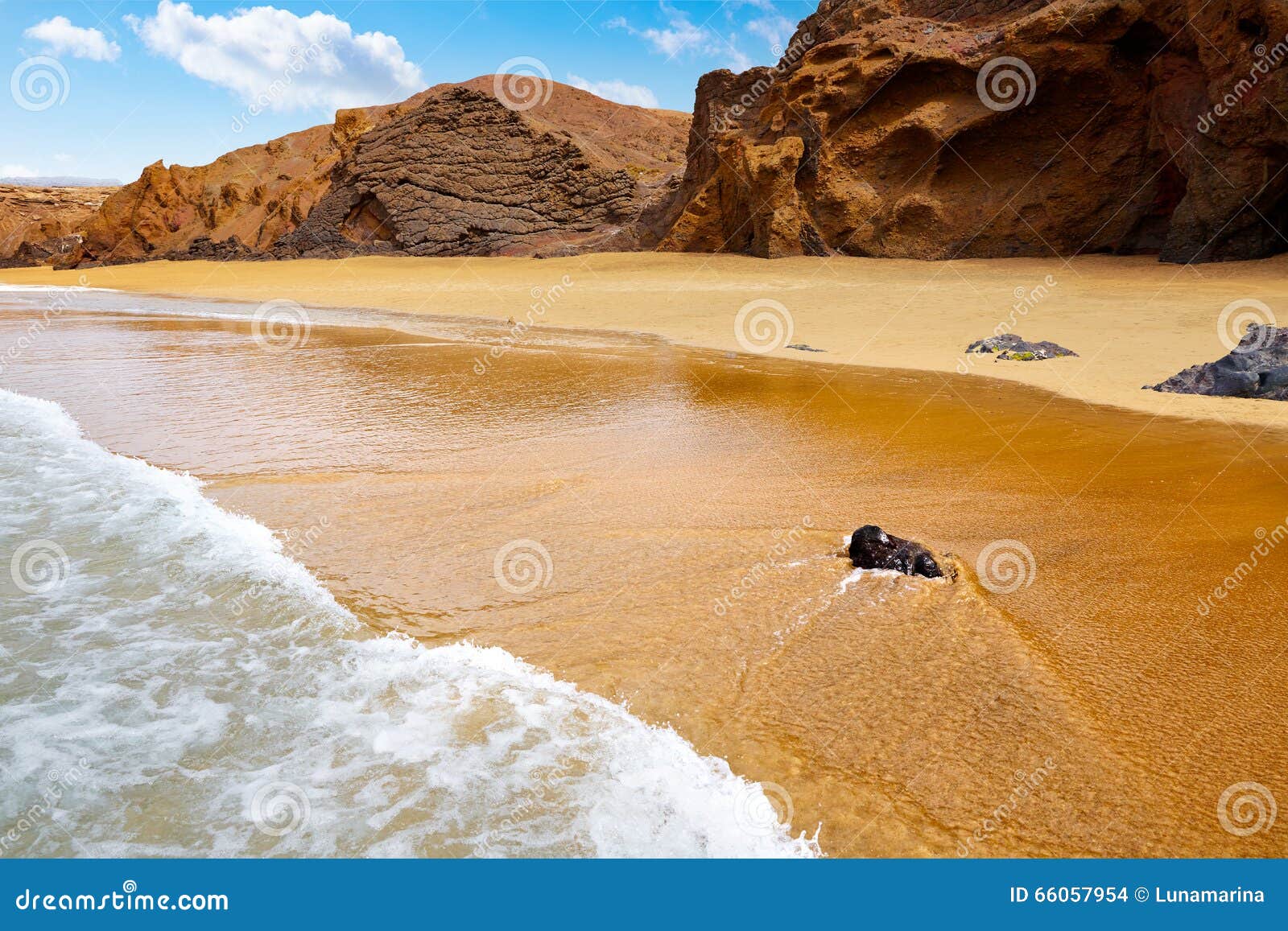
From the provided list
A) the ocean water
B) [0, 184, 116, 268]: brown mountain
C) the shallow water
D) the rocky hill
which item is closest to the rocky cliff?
the rocky hill

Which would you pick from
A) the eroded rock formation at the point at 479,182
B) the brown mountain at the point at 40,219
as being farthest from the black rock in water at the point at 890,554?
the brown mountain at the point at 40,219

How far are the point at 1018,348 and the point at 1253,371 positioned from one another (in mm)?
2634

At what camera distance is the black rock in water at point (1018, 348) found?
8539 mm

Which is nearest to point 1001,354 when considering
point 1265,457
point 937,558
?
point 1265,457

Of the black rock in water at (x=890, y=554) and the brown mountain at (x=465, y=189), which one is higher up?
the brown mountain at (x=465, y=189)

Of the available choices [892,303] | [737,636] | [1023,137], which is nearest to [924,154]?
[1023,137]

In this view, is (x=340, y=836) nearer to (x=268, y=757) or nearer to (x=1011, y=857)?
(x=268, y=757)

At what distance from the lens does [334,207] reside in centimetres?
2948

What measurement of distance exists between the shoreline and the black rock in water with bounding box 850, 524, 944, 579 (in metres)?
3.98

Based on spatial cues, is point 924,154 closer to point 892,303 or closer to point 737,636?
point 892,303

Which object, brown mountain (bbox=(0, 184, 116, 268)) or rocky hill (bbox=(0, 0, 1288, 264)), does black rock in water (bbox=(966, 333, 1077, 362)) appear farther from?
brown mountain (bbox=(0, 184, 116, 268))

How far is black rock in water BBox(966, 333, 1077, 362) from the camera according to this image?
28.0 ft

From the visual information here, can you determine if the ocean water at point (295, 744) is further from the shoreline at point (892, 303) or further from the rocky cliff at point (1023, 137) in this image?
the rocky cliff at point (1023, 137)

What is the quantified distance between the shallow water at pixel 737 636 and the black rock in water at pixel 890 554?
12 centimetres
